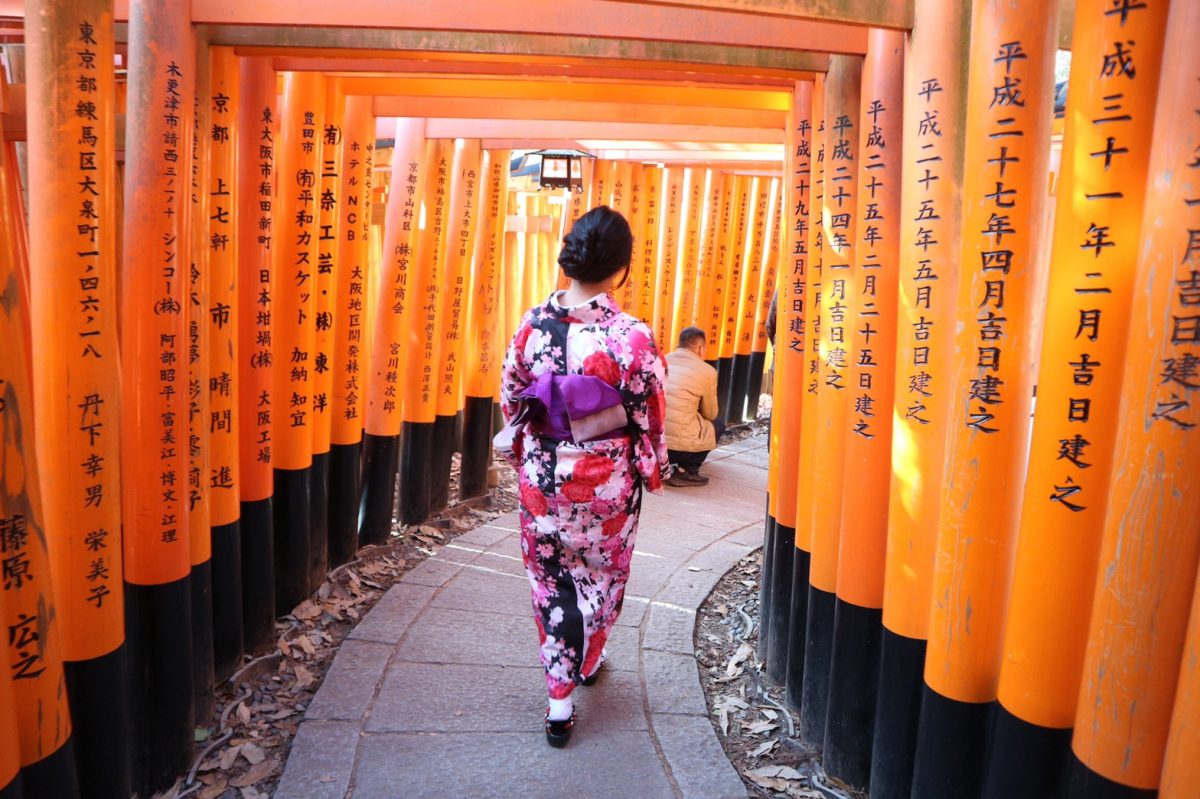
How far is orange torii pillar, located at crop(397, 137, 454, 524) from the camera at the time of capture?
6.45 m

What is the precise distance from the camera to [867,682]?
3.20 m

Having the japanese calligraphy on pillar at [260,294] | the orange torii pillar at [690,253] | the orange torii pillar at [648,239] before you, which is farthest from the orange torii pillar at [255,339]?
the orange torii pillar at [690,253]

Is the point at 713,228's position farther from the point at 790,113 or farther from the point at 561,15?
the point at 561,15

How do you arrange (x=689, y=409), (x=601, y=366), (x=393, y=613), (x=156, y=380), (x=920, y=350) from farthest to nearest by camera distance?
(x=689, y=409), (x=393, y=613), (x=601, y=366), (x=156, y=380), (x=920, y=350)

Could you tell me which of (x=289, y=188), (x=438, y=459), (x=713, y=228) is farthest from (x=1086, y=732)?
(x=713, y=228)

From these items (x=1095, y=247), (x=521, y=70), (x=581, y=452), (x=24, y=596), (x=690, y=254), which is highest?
(x=521, y=70)

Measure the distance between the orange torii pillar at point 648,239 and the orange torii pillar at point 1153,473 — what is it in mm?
8279

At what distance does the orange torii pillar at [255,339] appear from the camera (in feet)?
13.7

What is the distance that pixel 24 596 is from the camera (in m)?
2.20

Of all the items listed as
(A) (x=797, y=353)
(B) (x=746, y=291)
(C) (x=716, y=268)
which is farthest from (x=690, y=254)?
(A) (x=797, y=353)

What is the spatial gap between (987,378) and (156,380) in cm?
280

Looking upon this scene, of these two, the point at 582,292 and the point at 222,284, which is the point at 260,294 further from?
the point at 582,292

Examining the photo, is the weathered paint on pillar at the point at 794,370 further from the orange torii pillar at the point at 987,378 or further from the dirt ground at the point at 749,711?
the orange torii pillar at the point at 987,378

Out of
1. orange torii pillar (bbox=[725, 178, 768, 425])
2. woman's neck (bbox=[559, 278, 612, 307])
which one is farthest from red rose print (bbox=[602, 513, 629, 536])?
orange torii pillar (bbox=[725, 178, 768, 425])
